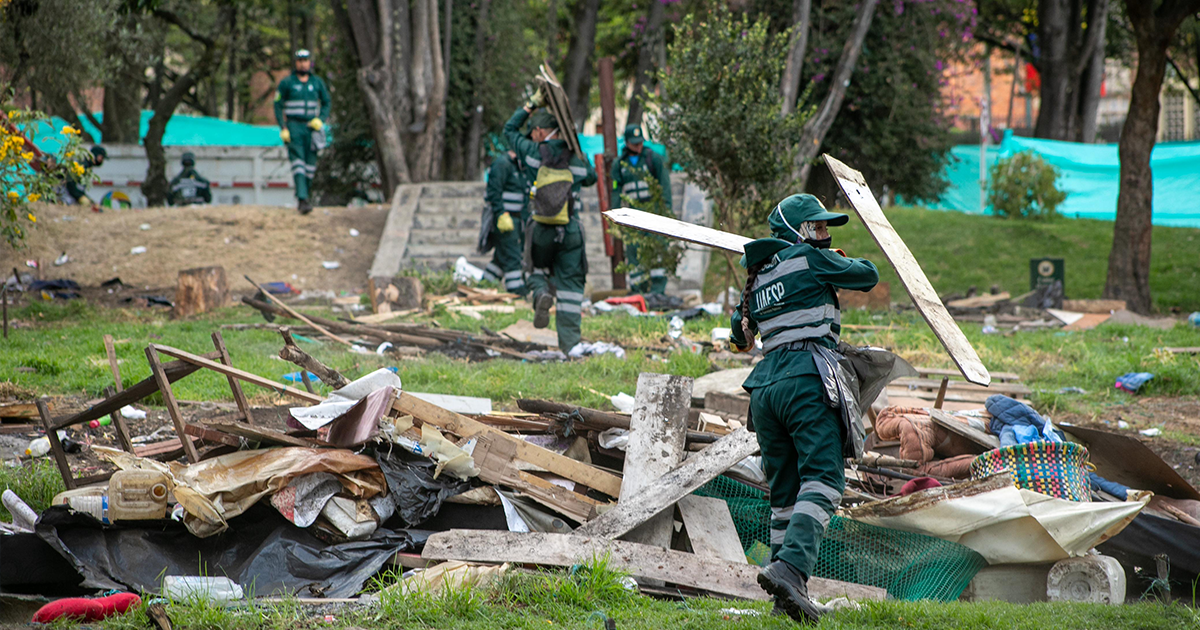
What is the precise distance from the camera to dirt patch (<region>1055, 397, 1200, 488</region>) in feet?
21.2

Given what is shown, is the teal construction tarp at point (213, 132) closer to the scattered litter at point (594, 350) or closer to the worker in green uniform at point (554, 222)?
the worker in green uniform at point (554, 222)

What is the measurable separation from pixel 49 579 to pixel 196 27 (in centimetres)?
2243

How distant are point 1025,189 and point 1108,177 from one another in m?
2.96

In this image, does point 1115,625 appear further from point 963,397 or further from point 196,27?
point 196,27

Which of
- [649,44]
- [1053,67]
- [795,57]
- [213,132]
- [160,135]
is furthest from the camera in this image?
[213,132]

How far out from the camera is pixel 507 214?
10.8m

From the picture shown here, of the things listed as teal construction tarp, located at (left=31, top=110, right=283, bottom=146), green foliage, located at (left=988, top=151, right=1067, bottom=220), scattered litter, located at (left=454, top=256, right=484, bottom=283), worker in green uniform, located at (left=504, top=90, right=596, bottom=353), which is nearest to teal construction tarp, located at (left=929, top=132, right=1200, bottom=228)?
green foliage, located at (left=988, top=151, right=1067, bottom=220)

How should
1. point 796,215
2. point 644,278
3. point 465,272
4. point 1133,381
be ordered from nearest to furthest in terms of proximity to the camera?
point 796,215
point 1133,381
point 644,278
point 465,272

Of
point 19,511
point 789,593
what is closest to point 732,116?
point 789,593

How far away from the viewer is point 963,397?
7484 millimetres

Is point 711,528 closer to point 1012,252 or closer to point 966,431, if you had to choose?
point 966,431

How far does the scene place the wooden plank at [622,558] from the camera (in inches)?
163

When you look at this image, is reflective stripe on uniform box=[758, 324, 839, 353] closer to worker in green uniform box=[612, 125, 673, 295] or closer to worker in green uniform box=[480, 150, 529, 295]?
worker in green uniform box=[480, 150, 529, 295]

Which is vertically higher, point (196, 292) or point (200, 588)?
point (196, 292)
